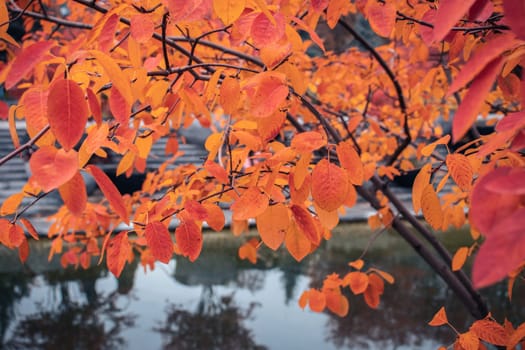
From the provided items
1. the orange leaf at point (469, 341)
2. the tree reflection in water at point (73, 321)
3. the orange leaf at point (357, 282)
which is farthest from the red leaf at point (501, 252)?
the tree reflection in water at point (73, 321)

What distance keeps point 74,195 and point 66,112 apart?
0.46 ft

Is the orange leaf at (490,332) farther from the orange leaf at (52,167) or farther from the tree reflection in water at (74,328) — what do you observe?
the tree reflection in water at (74,328)

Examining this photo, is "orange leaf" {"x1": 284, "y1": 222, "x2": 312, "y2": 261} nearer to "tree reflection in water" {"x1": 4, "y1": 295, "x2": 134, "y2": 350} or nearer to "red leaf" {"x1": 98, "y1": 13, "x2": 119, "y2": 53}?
"red leaf" {"x1": 98, "y1": 13, "x2": 119, "y2": 53}

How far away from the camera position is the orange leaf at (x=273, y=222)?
998 millimetres

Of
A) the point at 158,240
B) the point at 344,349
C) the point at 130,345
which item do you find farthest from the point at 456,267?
the point at 130,345

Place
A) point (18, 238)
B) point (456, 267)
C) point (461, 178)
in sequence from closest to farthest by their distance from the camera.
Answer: point (461, 178) < point (18, 238) < point (456, 267)

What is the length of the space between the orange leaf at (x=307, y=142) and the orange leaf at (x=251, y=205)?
13cm

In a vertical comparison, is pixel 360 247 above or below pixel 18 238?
below

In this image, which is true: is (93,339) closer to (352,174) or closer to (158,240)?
(158,240)

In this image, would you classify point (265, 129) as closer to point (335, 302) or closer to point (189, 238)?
point (189, 238)

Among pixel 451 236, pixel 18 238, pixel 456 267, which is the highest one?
pixel 18 238

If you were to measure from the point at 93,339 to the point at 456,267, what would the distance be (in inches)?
112

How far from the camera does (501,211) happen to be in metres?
0.49

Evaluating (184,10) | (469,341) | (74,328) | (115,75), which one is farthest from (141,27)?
(74,328)
